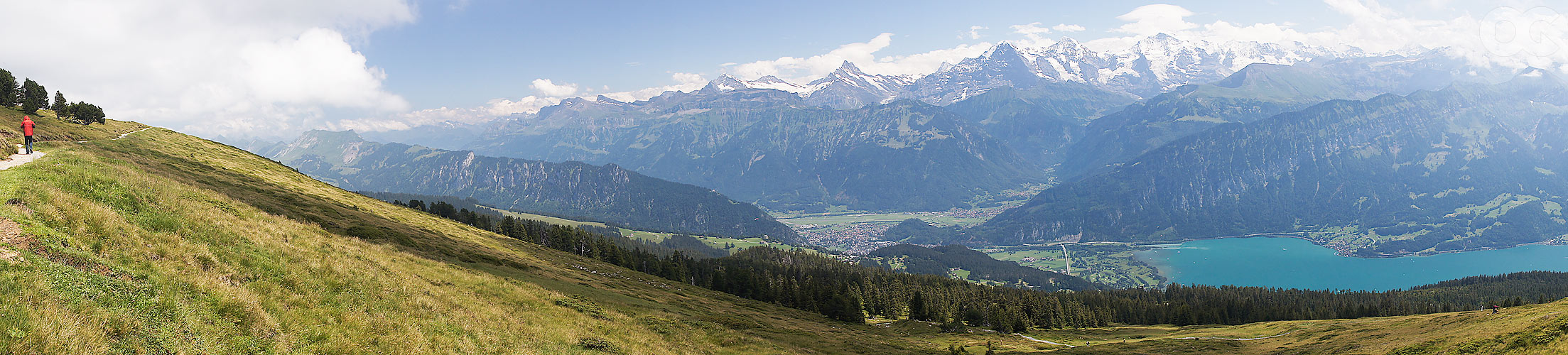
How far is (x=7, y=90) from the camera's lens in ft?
313

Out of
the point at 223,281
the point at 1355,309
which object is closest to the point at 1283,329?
the point at 1355,309

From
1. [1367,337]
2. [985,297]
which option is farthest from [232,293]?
[985,297]

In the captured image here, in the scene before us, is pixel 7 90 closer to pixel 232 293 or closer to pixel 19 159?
pixel 19 159

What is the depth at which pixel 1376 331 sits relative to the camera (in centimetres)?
6975

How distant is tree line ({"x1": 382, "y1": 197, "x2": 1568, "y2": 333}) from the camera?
126m

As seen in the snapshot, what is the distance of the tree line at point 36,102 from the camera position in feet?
311

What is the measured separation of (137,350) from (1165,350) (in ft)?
287

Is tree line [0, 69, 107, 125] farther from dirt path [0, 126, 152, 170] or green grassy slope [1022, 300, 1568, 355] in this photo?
green grassy slope [1022, 300, 1568, 355]

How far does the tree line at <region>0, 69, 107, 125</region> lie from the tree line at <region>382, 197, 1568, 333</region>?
62.2 m

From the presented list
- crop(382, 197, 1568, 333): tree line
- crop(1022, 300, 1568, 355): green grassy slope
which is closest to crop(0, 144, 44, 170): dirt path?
crop(1022, 300, 1568, 355): green grassy slope

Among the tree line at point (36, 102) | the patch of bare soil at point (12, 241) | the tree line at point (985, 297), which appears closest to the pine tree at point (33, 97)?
the tree line at point (36, 102)

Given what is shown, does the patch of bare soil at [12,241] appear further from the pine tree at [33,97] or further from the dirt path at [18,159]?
the pine tree at [33,97]

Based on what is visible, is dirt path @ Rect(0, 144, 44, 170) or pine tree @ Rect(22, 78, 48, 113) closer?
dirt path @ Rect(0, 144, 44, 170)

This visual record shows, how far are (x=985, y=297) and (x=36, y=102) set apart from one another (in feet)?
597
